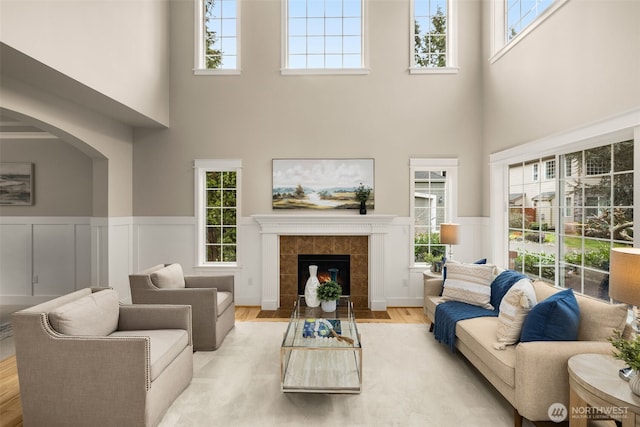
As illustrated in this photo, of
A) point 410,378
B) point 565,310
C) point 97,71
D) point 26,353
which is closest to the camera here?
point 26,353

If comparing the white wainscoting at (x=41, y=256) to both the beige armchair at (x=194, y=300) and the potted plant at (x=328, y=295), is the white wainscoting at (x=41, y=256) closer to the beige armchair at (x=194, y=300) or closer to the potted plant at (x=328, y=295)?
the beige armchair at (x=194, y=300)

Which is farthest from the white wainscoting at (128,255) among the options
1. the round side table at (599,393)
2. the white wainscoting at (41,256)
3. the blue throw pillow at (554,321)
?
the round side table at (599,393)

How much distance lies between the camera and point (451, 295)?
12.9 ft

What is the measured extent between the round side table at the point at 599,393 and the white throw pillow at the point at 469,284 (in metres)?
1.51

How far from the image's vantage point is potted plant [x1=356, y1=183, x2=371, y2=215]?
5.37 m

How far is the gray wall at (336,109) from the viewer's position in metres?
5.45

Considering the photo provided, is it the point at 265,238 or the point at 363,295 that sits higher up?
the point at 265,238

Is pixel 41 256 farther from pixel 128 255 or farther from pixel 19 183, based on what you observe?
pixel 128 255

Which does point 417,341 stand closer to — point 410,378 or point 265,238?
point 410,378

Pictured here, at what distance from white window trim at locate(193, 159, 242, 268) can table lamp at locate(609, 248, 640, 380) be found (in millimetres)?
4610

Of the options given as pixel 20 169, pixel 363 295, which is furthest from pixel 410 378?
pixel 20 169

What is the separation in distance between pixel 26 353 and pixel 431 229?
5024 mm

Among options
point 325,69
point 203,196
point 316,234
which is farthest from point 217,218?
point 325,69

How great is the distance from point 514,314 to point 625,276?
0.91 meters
